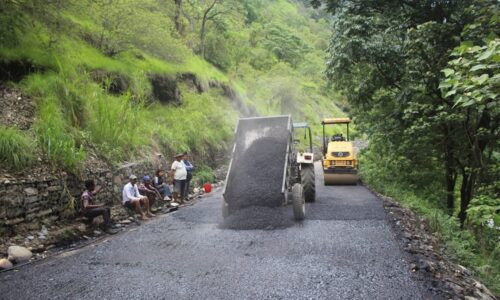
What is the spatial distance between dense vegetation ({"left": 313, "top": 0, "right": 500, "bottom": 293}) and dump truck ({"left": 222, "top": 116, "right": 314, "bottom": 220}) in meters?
2.89

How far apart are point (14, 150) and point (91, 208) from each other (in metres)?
1.80

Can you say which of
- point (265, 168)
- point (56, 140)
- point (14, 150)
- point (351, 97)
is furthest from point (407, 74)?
point (14, 150)

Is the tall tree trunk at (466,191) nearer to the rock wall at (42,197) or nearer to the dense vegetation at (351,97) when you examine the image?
the dense vegetation at (351,97)

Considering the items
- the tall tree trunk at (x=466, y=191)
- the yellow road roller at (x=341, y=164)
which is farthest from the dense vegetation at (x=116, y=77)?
the tall tree trunk at (x=466, y=191)

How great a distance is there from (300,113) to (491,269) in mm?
28376

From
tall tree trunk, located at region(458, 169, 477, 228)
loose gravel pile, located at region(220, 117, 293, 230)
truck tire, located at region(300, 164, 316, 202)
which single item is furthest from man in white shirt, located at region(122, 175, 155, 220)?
tall tree trunk, located at region(458, 169, 477, 228)

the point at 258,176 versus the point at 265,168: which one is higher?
the point at 265,168

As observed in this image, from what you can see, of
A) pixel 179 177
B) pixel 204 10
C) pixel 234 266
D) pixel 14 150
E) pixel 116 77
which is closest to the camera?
pixel 234 266

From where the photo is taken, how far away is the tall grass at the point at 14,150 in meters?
6.91

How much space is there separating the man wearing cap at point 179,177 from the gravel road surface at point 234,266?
3.19 m

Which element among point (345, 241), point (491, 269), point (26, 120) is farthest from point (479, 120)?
point (26, 120)

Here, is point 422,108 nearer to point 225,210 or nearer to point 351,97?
point 351,97

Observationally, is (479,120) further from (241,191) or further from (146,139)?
(146,139)

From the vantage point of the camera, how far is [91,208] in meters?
7.79
